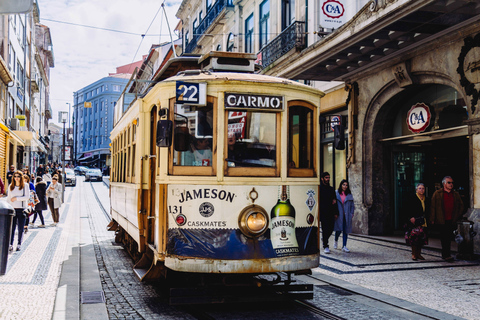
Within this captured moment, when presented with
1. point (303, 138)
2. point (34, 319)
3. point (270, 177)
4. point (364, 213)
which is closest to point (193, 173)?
point (270, 177)

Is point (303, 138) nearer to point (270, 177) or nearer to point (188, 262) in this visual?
point (270, 177)

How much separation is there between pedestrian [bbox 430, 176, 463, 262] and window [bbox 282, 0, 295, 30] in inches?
447

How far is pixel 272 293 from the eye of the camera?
6.26 metres

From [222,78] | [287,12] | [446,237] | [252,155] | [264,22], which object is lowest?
[446,237]

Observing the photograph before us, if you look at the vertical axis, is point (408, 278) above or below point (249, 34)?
below

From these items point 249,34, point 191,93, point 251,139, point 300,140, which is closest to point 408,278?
point 300,140

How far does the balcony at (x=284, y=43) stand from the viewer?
17875mm

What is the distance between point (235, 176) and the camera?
239 inches

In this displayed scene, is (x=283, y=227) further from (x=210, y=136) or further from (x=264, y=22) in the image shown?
(x=264, y=22)

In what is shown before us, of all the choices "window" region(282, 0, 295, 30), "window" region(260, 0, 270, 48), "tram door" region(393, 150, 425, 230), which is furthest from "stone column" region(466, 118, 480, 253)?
"window" region(260, 0, 270, 48)

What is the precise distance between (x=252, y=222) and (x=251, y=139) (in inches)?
39.0

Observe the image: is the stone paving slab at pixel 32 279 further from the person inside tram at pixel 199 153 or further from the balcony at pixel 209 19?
the balcony at pixel 209 19

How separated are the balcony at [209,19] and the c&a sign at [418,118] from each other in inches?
574

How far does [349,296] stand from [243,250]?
2.01 m
